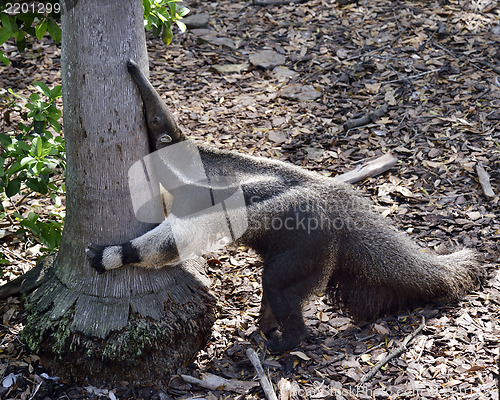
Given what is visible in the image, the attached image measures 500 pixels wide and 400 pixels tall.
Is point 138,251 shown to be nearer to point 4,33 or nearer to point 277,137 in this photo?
point 4,33

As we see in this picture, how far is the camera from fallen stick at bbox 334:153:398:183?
681 cm

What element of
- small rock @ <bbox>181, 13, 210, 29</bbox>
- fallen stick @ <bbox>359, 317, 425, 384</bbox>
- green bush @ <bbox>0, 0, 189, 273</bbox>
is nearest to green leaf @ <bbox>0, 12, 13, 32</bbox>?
green bush @ <bbox>0, 0, 189, 273</bbox>

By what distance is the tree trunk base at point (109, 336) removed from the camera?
179 inches

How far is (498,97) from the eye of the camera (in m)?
7.66

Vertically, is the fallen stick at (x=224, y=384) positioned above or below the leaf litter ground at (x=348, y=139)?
below

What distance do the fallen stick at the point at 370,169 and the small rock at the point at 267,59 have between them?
3.07m

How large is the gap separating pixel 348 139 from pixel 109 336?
4343mm

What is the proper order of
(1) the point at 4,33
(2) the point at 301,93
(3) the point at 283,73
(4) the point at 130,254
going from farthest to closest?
(3) the point at 283,73 < (2) the point at 301,93 < (1) the point at 4,33 < (4) the point at 130,254

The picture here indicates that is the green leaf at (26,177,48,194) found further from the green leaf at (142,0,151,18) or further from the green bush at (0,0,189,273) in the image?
the green leaf at (142,0,151,18)

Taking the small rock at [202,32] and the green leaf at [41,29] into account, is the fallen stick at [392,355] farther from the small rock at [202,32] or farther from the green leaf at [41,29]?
the small rock at [202,32]

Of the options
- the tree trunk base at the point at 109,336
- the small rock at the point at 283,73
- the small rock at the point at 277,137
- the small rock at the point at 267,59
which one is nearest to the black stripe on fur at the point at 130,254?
the tree trunk base at the point at 109,336

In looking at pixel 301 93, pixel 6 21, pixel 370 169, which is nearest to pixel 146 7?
pixel 6 21

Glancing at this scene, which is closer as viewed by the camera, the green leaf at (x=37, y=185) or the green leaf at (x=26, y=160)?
the green leaf at (x=26, y=160)

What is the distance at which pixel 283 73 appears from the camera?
9.09 metres
